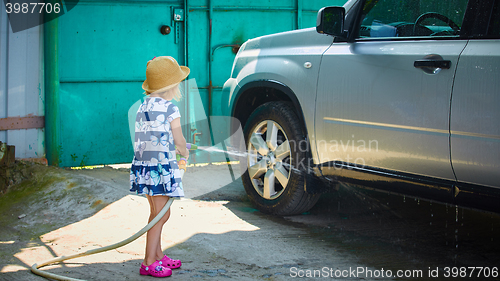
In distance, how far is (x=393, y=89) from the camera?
10.8ft

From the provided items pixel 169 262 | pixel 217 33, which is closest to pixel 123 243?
pixel 169 262

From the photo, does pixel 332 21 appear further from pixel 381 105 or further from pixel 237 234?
pixel 237 234

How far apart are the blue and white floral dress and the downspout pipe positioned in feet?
11.5

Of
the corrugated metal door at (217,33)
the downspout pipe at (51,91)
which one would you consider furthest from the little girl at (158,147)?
the corrugated metal door at (217,33)

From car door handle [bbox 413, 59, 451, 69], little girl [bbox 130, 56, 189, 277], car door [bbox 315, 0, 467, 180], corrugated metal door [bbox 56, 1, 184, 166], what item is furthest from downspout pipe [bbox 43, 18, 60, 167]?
car door handle [bbox 413, 59, 451, 69]

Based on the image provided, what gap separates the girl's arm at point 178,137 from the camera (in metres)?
3.08

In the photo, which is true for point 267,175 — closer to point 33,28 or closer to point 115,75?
point 115,75

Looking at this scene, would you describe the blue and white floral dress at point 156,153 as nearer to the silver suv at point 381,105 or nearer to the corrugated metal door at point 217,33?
the silver suv at point 381,105

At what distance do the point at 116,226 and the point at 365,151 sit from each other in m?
2.26

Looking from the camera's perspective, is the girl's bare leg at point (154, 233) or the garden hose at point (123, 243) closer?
the garden hose at point (123, 243)

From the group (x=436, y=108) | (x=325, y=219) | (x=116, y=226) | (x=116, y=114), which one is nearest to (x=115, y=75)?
(x=116, y=114)

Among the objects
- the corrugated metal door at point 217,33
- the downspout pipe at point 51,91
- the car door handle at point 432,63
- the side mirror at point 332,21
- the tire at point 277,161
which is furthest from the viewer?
the corrugated metal door at point 217,33

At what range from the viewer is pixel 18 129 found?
595cm

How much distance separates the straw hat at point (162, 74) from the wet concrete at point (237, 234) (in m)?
1.21
